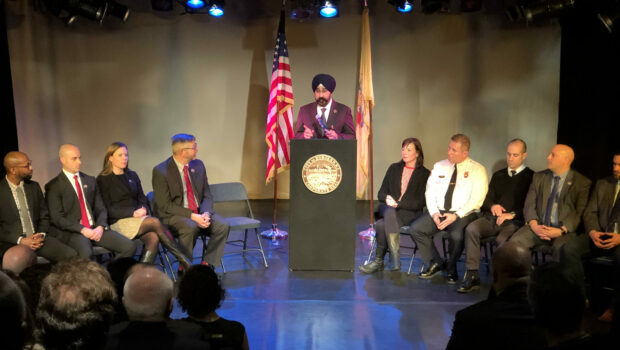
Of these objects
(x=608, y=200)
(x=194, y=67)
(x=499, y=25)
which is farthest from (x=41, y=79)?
(x=608, y=200)

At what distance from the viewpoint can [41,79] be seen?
27.1ft

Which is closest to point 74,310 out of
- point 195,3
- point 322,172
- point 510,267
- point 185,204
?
point 510,267

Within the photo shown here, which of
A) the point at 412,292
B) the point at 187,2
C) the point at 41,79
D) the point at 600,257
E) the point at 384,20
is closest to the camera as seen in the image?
the point at 600,257

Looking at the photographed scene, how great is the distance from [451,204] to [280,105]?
9.43 ft

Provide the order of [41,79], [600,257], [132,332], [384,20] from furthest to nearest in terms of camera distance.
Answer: [384,20]
[41,79]
[600,257]
[132,332]

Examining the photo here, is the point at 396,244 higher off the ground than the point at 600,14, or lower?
lower

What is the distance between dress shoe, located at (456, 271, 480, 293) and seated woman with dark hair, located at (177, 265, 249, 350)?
9.47ft

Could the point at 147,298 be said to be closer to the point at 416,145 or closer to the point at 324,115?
the point at 416,145

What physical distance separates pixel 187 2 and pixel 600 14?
524 centimetres

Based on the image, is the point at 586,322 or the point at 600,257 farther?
the point at 600,257

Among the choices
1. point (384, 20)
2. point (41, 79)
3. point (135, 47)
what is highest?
point (384, 20)

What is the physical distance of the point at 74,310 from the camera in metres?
1.78

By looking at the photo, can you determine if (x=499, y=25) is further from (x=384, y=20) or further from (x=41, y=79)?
(x=41, y=79)

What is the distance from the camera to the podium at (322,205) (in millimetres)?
4898
